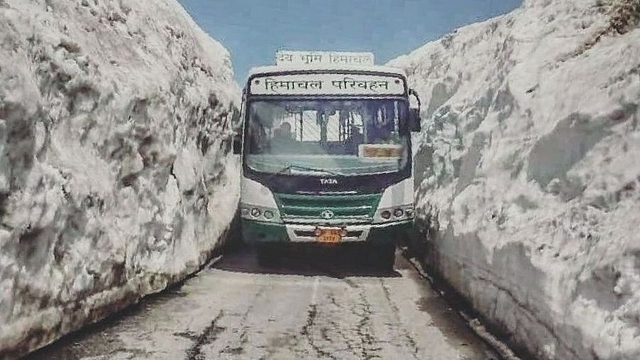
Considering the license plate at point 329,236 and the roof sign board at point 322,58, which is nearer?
the license plate at point 329,236

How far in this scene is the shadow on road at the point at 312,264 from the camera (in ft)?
34.9

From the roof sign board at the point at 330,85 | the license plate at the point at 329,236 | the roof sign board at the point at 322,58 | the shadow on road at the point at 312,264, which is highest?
the roof sign board at the point at 322,58

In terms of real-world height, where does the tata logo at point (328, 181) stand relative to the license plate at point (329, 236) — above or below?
above

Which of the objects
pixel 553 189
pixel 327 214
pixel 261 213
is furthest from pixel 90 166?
pixel 553 189

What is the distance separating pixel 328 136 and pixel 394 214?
1642 millimetres

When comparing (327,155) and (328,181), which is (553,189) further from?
(327,155)

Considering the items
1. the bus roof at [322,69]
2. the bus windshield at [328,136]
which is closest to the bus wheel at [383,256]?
the bus windshield at [328,136]

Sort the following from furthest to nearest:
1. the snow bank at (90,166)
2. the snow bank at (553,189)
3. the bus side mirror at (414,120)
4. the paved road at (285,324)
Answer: the bus side mirror at (414,120) → the paved road at (285,324) → the snow bank at (90,166) → the snow bank at (553,189)

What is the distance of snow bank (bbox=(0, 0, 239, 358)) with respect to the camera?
200 inches

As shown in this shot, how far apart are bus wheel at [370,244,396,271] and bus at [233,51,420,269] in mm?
209

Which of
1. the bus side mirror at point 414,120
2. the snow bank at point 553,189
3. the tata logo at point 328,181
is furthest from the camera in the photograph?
the bus side mirror at point 414,120

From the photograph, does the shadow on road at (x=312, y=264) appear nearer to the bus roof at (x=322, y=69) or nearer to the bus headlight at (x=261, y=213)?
the bus headlight at (x=261, y=213)

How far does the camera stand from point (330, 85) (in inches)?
417

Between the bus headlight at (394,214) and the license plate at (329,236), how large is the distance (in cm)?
64
